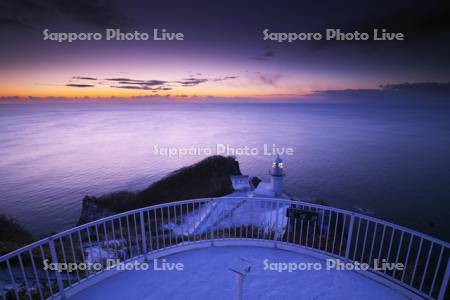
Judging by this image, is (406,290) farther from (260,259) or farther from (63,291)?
(63,291)

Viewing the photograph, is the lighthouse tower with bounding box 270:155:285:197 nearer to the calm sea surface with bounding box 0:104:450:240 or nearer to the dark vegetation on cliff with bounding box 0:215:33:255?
the dark vegetation on cliff with bounding box 0:215:33:255

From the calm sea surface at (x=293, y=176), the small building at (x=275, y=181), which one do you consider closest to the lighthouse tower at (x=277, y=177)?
the small building at (x=275, y=181)

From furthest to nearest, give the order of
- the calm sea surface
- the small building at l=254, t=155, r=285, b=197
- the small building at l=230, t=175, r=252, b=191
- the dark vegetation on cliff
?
the calm sea surface, the small building at l=230, t=175, r=252, b=191, the small building at l=254, t=155, r=285, b=197, the dark vegetation on cliff

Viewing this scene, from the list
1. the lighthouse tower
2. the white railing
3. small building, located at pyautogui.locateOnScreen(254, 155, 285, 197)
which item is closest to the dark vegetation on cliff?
the white railing

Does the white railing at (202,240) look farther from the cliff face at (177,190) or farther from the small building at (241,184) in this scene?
the cliff face at (177,190)

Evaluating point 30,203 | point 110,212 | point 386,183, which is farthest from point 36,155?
point 386,183

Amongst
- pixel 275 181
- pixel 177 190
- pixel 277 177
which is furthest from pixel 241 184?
pixel 277 177
